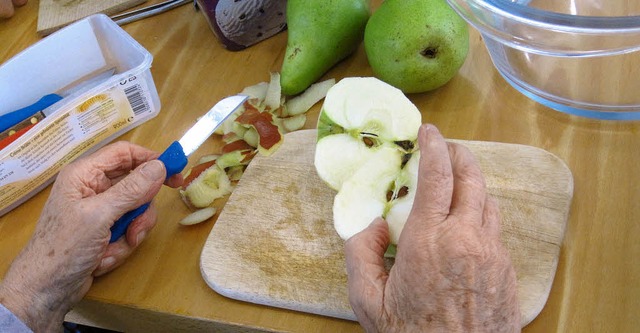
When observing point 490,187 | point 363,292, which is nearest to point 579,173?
point 490,187

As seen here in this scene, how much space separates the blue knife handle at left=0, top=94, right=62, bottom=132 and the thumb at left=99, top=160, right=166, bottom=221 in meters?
0.25

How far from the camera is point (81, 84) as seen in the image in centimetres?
114

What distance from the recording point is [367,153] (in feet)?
3.04

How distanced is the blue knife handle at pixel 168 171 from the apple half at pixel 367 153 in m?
0.18

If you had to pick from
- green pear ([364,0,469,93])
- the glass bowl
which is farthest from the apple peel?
the glass bowl

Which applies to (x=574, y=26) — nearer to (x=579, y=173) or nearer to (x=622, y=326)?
(x=579, y=173)

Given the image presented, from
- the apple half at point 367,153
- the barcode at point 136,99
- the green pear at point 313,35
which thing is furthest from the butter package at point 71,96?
the apple half at point 367,153

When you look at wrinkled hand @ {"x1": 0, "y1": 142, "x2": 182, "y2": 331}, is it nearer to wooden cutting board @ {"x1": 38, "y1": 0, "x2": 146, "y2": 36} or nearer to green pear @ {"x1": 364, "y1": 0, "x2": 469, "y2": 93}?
green pear @ {"x1": 364, "y1": 0, "x2": 469, "y2": 93}

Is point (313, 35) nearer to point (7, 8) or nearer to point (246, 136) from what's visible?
point (246, 136)

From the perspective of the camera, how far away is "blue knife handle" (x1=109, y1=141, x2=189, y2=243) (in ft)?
3.03

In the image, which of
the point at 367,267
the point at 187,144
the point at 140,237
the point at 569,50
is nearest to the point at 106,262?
the point at 140,237

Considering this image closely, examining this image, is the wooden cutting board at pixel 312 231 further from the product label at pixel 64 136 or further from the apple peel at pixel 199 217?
the product label at pixel 64 136

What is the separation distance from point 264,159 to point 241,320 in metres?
0.26

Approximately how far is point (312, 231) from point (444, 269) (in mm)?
257
